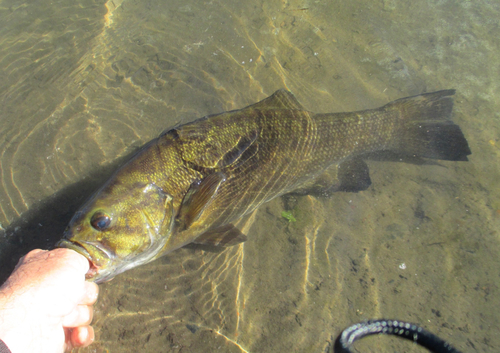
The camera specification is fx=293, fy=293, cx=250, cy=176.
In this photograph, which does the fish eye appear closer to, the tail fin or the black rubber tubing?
the black rubber tubing

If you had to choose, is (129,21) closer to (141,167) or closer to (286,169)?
(141,167)

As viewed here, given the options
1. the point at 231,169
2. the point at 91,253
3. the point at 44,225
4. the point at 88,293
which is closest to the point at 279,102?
the point at 231,169

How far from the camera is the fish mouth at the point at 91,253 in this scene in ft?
7.81

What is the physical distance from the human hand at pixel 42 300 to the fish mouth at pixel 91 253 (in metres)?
0.13

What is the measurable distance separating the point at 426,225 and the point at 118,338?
364 centimetres

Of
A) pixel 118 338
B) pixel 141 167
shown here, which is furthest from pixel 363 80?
pixel 118 338

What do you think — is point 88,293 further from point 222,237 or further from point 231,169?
point 231,169

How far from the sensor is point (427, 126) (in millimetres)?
3568

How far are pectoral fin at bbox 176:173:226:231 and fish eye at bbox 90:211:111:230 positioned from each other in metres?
0.64

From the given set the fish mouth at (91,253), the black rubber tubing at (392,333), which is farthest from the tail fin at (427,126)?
the fish mouth at (91,253)

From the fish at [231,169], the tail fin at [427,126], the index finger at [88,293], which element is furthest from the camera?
the tail fin at [427,126]

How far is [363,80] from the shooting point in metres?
4.66

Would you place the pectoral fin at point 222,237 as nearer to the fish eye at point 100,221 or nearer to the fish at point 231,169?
the fish at point 231,169

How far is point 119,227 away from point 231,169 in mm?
1188
